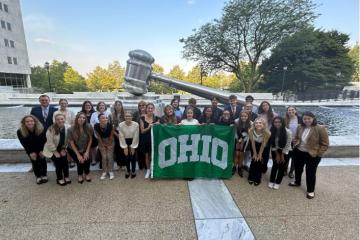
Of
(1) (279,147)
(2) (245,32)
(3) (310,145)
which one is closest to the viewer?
(3) (310,145)

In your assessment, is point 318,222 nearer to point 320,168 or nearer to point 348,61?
point 320,168

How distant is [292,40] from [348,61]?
473 inches

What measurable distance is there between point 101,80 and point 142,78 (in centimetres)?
3289

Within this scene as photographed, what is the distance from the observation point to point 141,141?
398 cm

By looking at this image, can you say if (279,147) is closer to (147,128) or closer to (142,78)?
(147,128)

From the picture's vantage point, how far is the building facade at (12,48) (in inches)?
1176

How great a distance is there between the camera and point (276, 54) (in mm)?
26406

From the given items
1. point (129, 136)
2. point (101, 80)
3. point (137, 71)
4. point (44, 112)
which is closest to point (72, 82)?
point (101, 80)

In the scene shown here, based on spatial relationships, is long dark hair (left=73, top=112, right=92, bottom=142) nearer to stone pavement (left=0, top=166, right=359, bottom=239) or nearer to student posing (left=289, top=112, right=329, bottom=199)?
stone pavement (left=0, top=166, right=359, bottom=239)

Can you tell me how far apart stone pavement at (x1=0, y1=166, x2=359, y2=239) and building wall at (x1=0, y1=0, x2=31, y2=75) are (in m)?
36.3

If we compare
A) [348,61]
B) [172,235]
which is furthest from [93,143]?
[348,61]

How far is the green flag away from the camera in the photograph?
3902mm

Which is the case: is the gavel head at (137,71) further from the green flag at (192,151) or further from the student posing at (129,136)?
the green flag at (192,151)

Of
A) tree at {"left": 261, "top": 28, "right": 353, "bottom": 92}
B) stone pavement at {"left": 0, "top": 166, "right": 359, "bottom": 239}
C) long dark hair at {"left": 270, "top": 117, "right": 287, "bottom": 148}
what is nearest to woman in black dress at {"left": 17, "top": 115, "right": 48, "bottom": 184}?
stone pavement at {"left": 0, "top": 166, "right": 359, "bottom": 239}
